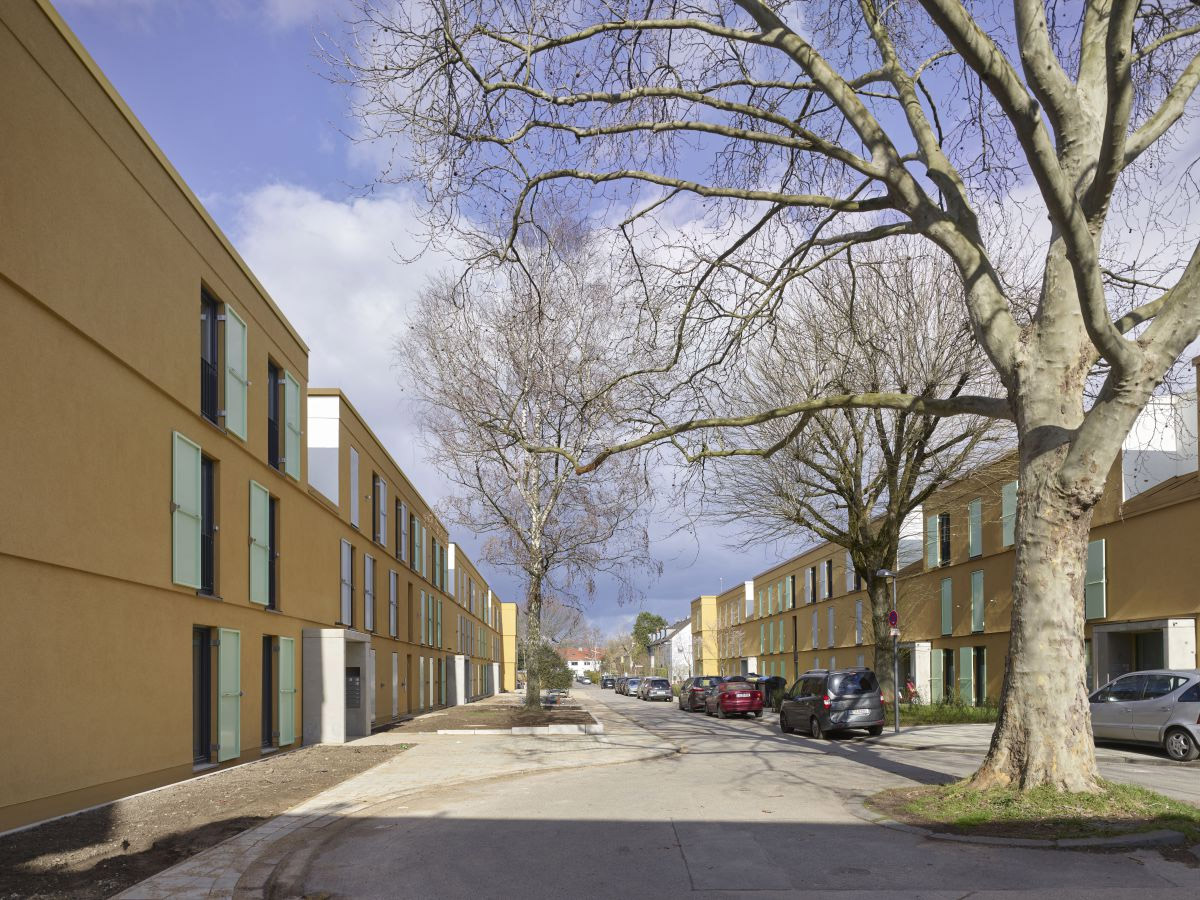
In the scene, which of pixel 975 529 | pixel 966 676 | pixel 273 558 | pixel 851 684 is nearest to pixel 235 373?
pixel 273 558

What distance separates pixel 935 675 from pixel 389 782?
94.9 feet

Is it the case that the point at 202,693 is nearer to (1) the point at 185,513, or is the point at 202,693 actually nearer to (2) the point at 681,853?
(1) the point at 185,513

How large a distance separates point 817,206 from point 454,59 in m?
4.18

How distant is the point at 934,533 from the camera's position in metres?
38.3

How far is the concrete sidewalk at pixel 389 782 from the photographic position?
7.53 m

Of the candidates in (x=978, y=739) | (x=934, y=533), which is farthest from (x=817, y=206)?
(x=934, y=533)

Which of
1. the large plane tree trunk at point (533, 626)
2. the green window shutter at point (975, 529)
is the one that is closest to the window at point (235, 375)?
the large plane tree trunk at point (533, 626)

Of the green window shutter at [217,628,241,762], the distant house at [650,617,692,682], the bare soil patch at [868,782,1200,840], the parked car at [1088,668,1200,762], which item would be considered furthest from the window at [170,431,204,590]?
the distant house at [650,617,692,682]

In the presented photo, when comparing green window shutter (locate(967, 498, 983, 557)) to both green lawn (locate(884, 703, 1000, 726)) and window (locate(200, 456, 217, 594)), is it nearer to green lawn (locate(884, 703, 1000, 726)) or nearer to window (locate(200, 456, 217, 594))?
green lawn (locate(884, 703, 1000, 726))

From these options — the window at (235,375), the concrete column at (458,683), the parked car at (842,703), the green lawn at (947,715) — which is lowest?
the concrete column at (458,683)

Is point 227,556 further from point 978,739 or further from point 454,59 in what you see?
point 978,739

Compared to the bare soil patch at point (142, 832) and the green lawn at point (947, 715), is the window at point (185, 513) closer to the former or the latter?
the bare soil patch at point (142, 832)

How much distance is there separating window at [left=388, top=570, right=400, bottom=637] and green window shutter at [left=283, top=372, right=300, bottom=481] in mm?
12579

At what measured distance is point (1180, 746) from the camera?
16.5 m
